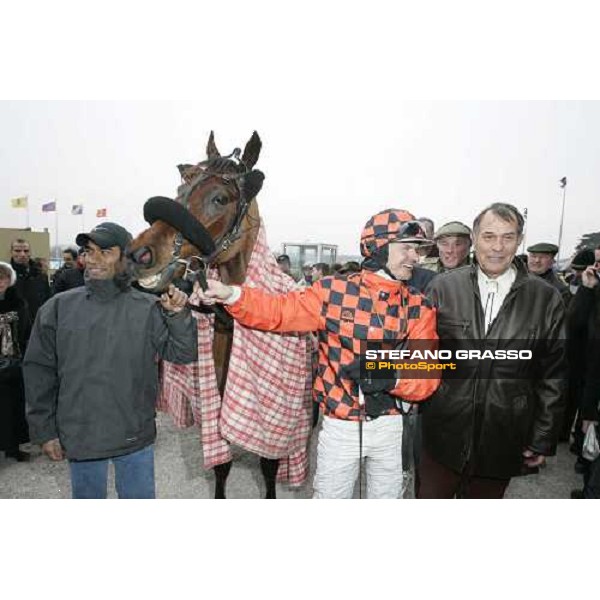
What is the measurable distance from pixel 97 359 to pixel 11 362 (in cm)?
173

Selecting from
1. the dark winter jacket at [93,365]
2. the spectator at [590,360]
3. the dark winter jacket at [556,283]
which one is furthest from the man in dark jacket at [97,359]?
the dark winter jacket at [556,283]

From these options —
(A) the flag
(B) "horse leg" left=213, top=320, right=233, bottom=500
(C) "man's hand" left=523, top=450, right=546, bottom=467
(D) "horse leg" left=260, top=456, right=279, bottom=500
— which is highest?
(A) the flag

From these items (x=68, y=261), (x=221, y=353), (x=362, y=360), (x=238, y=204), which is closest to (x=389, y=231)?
(x=362, y=360)

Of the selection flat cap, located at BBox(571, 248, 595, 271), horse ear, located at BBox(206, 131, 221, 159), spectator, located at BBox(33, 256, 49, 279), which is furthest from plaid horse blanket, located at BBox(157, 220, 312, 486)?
spectator, located at BBox(33, 256, 49, 279)

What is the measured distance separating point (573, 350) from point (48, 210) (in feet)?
13.4

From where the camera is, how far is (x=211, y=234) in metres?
2.12

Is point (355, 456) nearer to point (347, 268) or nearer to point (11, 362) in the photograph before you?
point (347, 268)

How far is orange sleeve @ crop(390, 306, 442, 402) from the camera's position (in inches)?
69.1

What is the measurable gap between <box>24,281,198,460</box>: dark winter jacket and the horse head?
233 mm

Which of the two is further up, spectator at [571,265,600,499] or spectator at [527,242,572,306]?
spectator at [527,242,572,306]

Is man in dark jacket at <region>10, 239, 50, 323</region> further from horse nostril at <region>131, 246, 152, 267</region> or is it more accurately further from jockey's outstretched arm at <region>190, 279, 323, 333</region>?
jockey's outstretched arm at <region>190, 279, 323, 333</region>

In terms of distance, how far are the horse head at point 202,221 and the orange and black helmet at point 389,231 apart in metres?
0.72

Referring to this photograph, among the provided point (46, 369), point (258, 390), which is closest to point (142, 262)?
Result: point (46, 369)

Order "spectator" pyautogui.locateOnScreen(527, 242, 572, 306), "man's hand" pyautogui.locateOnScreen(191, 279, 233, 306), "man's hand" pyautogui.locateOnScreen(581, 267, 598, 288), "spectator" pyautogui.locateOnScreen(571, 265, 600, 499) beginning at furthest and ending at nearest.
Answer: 1. "spectator" pyautogui.locateOnScreen(527, 242, 572, 306)
2. "man's hand" pyautogui.locateOnScreen(581, 267, 598, 288)
3. "spectator" pyautogui.locateOnScreen(571, 265, 600, 499)
4. "man's hand" pyautogui.locateOnScreen(191, 279, 233, 306)
